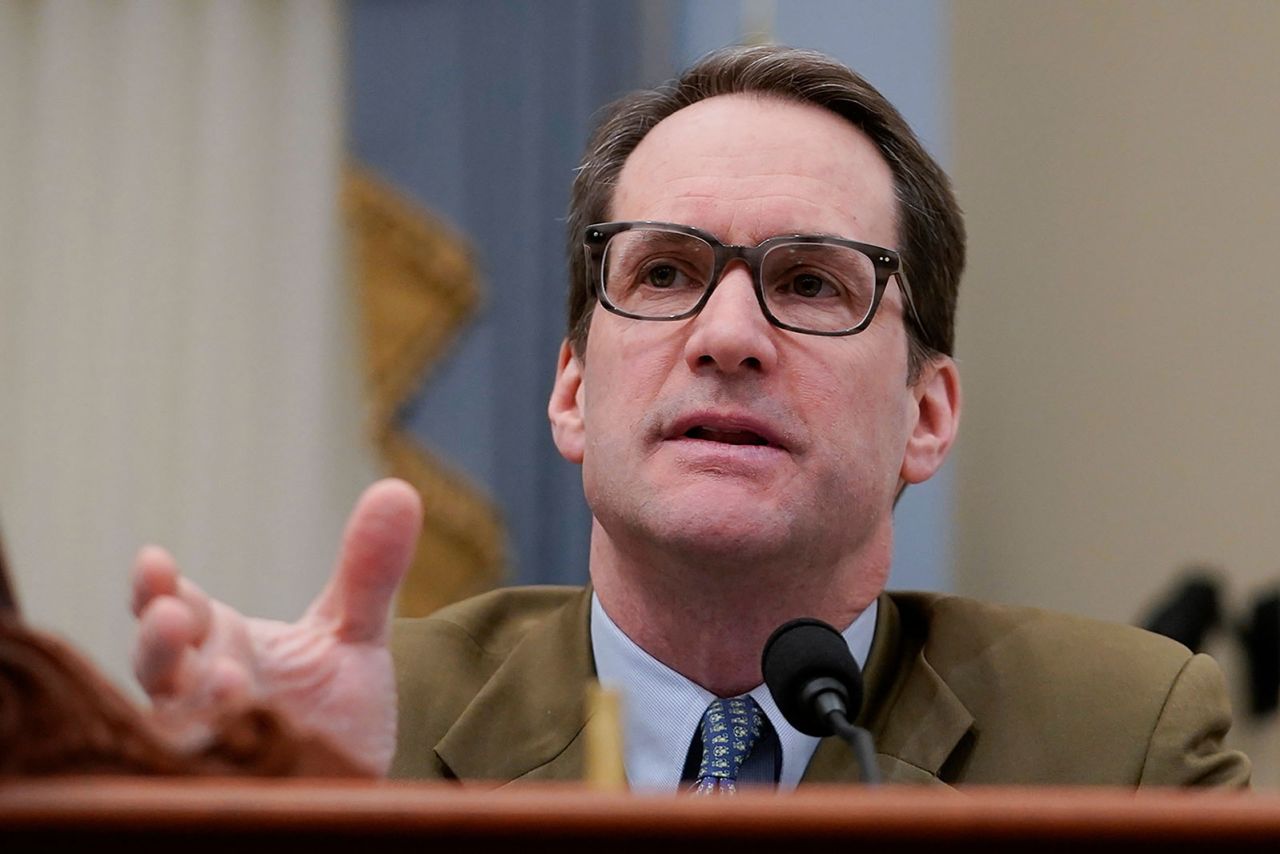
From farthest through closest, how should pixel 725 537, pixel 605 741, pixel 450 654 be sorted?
1. pixel 450 654
2. pixel 725 537
3. pixel 605 741

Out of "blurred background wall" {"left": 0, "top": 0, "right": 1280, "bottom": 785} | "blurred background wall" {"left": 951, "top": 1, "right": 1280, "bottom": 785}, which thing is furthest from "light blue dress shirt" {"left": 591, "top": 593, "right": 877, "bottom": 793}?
"blurred background wall" {"left": 0, "top": 0, "right": 1280, "bottom": 785}

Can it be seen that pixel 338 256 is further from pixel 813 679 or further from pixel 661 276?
pixel 813 679

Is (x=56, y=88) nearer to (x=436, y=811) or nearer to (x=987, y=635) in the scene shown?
(x=987, y=635)

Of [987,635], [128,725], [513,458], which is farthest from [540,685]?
[513,458]

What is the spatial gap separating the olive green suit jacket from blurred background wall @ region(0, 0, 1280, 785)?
153 centimetres

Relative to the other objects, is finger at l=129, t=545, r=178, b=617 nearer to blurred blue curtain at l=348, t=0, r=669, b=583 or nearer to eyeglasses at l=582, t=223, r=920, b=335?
eyeglasses at l=582, t=223, r=920, b=335

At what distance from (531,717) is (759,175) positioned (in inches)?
28.2

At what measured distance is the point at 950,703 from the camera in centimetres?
185

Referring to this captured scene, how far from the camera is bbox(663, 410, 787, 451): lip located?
1777 mm

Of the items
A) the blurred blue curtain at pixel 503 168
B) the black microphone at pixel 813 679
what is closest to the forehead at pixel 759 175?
the black microphone at pixel 813 679

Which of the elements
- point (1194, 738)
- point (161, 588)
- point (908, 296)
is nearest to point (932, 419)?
point (908, 296)

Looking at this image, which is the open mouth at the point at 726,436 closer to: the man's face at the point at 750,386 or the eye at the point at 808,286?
the man's face at the point at 750,386

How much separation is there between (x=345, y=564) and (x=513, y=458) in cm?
241

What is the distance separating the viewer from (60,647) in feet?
2.97
